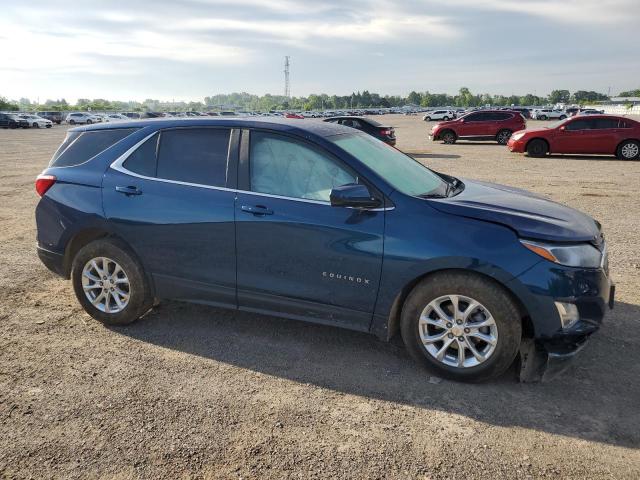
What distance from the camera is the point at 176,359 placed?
3797 millimetres

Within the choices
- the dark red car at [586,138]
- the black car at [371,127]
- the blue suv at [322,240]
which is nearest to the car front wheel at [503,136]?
the dark red car at [586,138]

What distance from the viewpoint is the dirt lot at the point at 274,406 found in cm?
267

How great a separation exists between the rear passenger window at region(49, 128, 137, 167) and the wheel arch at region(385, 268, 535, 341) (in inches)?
107

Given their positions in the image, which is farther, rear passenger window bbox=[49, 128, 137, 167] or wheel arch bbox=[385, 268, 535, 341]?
rear passenger window bbox=[49, 128, 137, 167]

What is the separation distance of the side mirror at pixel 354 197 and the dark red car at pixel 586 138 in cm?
1651

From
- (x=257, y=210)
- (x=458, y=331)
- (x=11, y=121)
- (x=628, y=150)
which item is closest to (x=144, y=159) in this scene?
(x=257, y=210)

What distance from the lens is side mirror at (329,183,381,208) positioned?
3.43 meters

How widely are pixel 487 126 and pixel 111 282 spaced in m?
22.8

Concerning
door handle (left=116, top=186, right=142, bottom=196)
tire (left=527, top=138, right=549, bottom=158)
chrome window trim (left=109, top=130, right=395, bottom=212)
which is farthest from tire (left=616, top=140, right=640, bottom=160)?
door handle (left=116, top=186, right=142, bottom=196)

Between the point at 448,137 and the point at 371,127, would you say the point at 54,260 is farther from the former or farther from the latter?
the point at 448,137

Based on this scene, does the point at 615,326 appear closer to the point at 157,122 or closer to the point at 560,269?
the point at 560,269

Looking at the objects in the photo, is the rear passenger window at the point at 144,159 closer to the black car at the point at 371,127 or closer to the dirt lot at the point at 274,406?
the dirt lot at the point at 274,406

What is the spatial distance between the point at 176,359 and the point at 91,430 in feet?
3.02

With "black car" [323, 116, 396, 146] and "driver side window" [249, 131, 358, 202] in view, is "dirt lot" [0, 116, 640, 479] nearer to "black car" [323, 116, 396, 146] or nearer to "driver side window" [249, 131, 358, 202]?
"driver side window" [249, 131, 358, 202]
